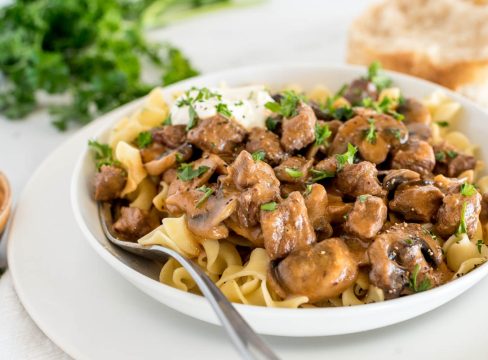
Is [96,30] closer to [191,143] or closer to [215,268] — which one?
[191,143]

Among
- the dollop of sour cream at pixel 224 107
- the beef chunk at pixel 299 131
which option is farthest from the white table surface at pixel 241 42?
the beef chunk at pixel 299 131

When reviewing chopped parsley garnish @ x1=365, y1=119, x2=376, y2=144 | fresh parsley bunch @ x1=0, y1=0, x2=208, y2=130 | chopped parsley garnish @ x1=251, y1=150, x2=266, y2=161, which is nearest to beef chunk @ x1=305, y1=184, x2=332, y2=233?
chopped parsley garnish @ x1=251, y1=150, x2=266, y2=161

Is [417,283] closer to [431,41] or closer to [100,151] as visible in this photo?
[100,151]

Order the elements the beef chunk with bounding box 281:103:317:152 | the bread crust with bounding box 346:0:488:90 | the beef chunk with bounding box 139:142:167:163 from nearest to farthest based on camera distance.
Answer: the beef chunk with bounding box 281:103:317:152 < the beef chunk with bounding box 139:142:167:163 < the bread crust with bounding box 346:0:488:90

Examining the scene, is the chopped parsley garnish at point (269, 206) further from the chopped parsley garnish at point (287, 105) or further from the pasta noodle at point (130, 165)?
the pasta noodle at point (130, 165)

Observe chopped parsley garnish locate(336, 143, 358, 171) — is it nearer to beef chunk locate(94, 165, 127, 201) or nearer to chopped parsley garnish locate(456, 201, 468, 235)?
chopped parsley garnish locate(456, 201, 468, 235)

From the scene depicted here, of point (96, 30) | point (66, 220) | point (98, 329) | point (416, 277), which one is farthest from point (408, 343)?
point (96, 30)
